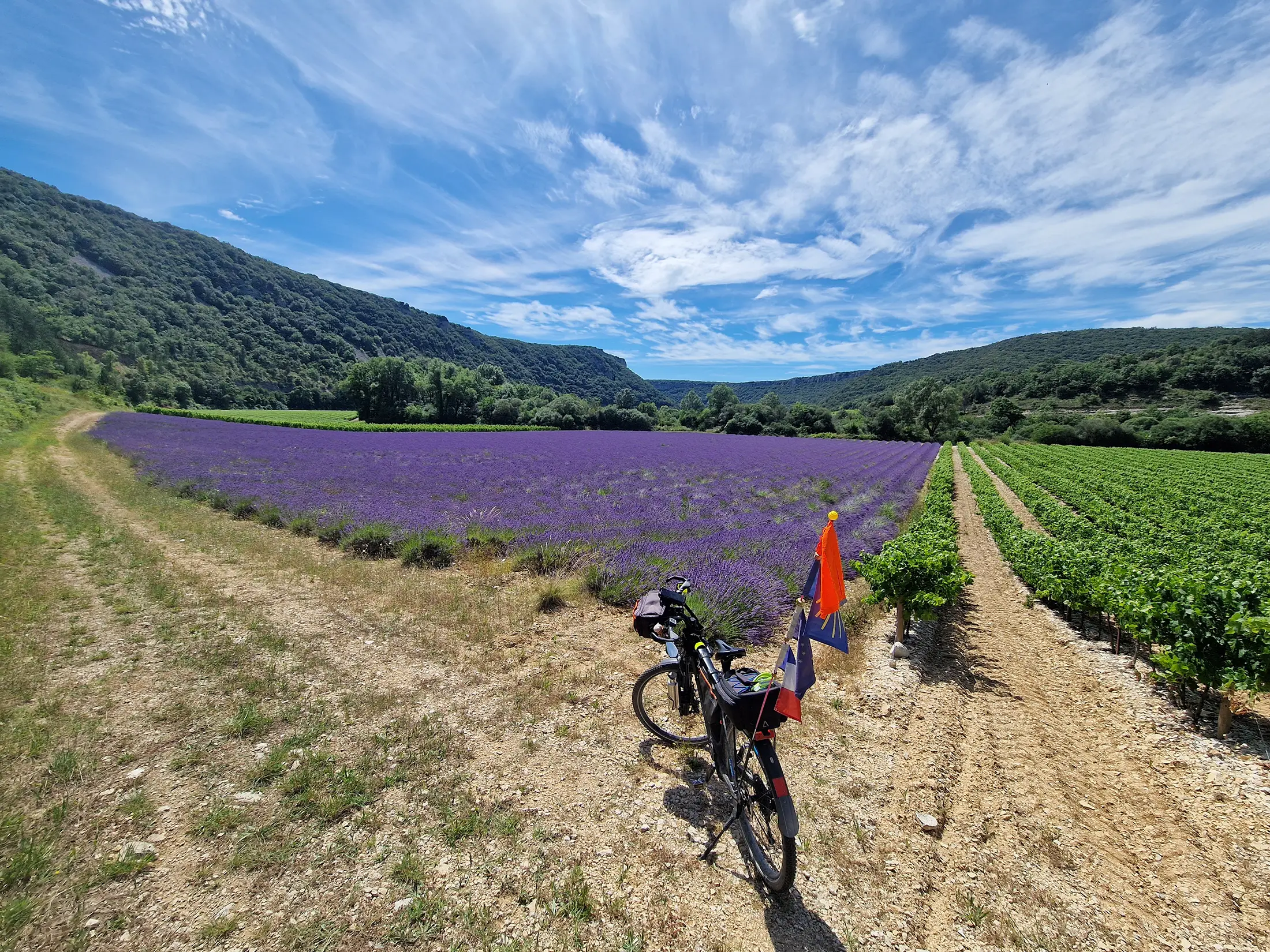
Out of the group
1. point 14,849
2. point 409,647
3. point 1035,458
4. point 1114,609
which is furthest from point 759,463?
point 1035,458

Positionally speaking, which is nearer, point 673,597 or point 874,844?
point 874,844

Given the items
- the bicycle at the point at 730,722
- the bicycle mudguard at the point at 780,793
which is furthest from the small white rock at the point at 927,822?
the bicycle mudguard at the point at 780,793

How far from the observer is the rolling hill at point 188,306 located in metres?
72.9

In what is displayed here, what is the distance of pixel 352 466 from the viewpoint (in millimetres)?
17672

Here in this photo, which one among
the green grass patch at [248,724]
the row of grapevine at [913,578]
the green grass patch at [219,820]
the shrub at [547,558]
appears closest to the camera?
the green grass patch at [219,820]

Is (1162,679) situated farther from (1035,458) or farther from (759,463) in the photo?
(1035,458)

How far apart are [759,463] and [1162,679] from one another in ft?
63.7

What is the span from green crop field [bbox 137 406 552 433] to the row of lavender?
12.3 metres

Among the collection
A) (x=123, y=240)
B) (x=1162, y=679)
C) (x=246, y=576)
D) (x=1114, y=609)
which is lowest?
(x=246, y=576)

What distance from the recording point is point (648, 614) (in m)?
3.49

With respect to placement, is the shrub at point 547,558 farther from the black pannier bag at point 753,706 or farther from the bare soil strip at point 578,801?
the black pannier bag at point 753,706

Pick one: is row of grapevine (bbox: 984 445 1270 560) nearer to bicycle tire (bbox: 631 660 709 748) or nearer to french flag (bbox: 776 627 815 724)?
bicycle tire (bbox: 631 660 709 748)

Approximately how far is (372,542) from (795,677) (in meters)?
8.54

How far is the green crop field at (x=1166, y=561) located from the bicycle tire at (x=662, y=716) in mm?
4715
